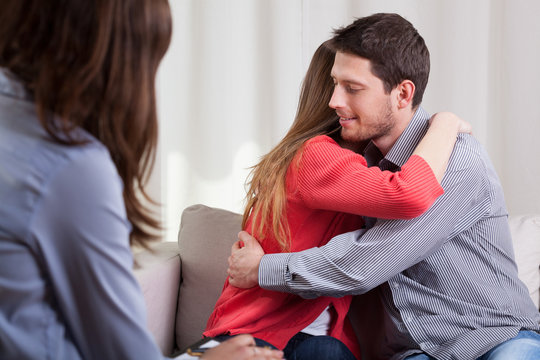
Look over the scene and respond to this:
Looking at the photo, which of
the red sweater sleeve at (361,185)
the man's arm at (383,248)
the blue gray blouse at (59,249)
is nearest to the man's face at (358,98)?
the red sweater sleeve at (361,185)

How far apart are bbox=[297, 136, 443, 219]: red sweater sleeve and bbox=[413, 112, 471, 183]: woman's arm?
3 centimetres

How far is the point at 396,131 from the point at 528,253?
2.09 feet

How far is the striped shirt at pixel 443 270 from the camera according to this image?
1.36 m

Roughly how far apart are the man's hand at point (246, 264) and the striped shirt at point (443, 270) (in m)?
0.04

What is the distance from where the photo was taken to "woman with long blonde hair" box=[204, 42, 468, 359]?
4.30 feet

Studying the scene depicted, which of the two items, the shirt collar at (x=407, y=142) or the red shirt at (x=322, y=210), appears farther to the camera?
the shirt collar at (x=407, y=142)

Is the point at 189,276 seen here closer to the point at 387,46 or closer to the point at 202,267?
the point at 202,267

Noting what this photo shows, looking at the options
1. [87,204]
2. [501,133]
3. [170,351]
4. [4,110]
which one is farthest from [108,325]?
[501,133]

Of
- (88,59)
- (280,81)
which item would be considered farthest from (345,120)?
Result: (280,81)

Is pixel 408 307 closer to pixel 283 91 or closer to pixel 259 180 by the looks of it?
pixel 259 180

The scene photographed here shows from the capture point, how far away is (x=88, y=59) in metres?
0.76

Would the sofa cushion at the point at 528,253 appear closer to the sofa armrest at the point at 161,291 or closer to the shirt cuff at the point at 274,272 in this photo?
the shirt cuff at the point at 274,272

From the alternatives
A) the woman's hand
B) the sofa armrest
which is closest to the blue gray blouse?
the woman's hand

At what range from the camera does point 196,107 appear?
2.78 meters
